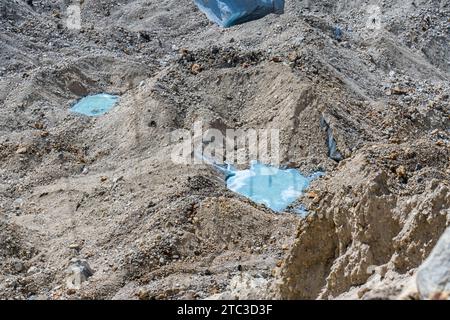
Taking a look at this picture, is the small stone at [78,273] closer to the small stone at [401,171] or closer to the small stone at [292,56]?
the small stone at [401,171]

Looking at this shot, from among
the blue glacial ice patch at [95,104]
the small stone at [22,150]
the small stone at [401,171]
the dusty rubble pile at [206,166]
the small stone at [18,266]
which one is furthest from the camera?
the blue glacial ice patch at [95,104]

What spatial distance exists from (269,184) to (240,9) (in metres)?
5.67

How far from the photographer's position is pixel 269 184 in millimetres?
10734

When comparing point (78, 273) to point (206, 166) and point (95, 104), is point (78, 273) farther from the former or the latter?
point (95, 104)

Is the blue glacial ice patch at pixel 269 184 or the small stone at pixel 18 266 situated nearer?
the small stone at pixel 18 266

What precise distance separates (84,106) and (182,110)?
204 cm

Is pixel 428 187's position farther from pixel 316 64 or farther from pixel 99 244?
pixel 316 64

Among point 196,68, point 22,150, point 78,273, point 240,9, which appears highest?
point 240,9

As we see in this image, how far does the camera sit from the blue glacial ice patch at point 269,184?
10430mm

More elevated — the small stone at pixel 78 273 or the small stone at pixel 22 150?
the small stone at pixel 22 150

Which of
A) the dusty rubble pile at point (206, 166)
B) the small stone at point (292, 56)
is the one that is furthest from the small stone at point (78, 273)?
the small stone at point (292, 56)

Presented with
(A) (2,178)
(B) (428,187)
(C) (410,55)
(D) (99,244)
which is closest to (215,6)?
(C) (410,55)

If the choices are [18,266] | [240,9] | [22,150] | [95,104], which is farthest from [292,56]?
[18,266]

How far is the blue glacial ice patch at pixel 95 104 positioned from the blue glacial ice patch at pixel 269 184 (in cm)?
304
